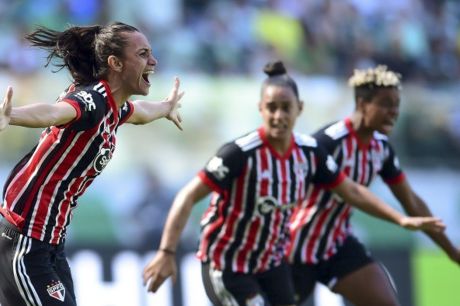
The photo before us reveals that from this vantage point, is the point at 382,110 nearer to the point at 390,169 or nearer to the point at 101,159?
the point at 390,169

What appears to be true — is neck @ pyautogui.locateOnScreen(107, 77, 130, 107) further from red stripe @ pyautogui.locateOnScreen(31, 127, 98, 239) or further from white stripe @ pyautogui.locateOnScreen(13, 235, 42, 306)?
white stripe @ pyautogui.locateOnScreen(13, 235, 42, 306)

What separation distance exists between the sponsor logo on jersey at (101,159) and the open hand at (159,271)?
1.16 meters

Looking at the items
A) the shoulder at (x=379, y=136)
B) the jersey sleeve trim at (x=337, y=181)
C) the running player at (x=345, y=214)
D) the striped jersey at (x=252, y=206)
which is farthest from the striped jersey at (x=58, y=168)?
the shoulder at (x=379, y=136)

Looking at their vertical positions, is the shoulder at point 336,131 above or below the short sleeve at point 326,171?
above

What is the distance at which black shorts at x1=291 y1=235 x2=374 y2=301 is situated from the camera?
7.30 metres

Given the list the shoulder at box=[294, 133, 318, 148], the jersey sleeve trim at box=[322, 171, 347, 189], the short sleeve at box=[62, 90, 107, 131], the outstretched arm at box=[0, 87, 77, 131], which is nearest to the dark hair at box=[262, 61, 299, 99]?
the shoulder at box=[294, 133, 318, 148]

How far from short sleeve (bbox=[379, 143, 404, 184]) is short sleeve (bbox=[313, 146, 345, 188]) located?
67cm

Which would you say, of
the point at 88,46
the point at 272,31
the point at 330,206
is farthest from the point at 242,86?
the point at 88,46

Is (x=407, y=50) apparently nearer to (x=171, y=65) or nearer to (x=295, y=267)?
(x=171, y=65)

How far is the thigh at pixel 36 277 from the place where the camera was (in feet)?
16.8

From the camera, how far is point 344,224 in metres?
7.44

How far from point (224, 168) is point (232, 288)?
28.8 inches

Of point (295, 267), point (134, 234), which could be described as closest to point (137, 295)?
point (134, 234)

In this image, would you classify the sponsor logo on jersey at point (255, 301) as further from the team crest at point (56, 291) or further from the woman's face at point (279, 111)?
the team crest at point (56, 291)
